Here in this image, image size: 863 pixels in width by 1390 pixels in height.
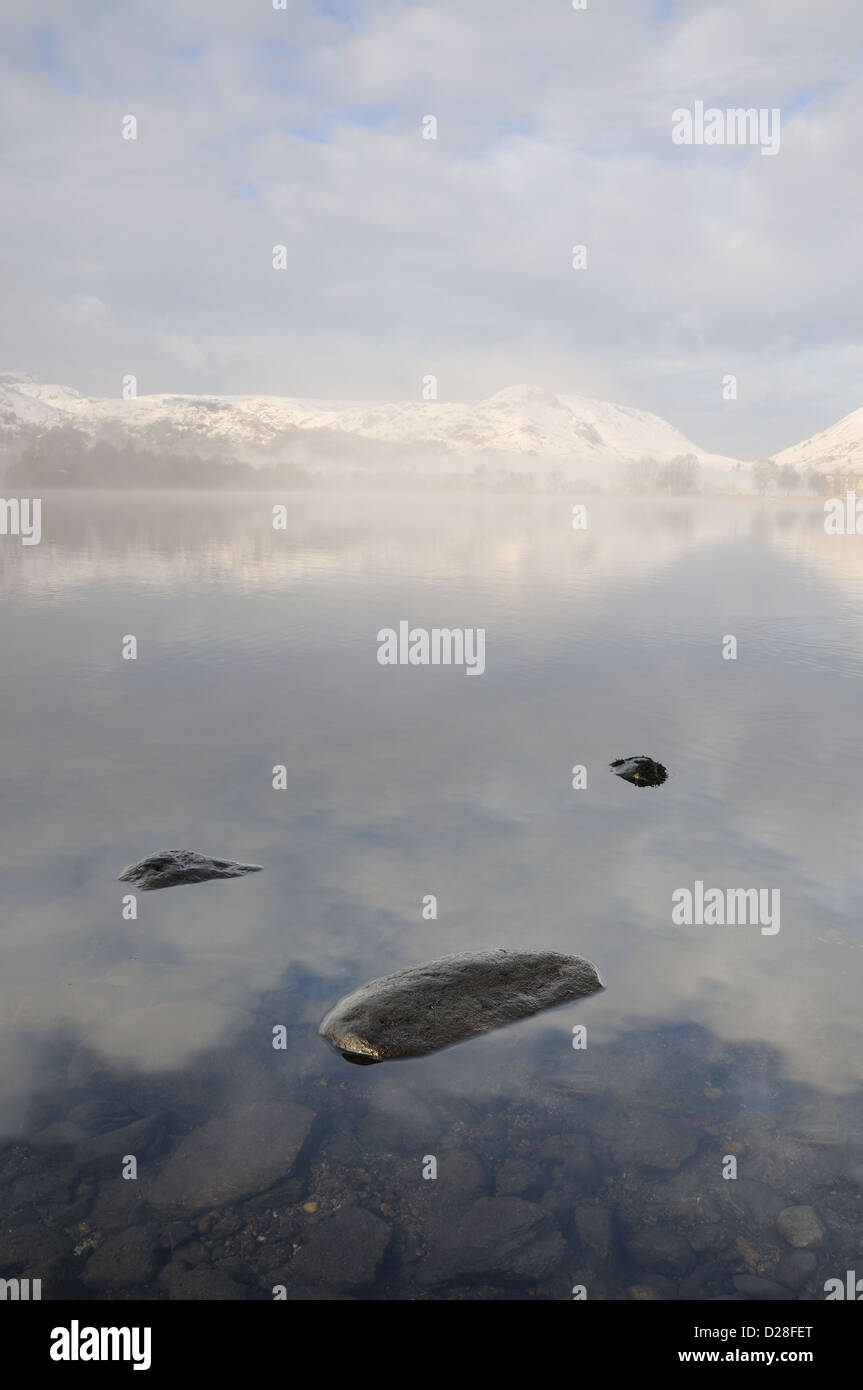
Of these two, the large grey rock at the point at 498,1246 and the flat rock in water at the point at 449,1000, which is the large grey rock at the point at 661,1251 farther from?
the flat rock in water at the point at 449,1000

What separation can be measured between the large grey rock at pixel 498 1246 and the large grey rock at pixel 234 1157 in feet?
7.17

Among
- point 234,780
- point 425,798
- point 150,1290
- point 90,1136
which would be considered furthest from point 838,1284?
point 234,780

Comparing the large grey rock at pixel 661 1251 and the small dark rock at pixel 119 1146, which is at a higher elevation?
the small dark rock at pixel 119 1146

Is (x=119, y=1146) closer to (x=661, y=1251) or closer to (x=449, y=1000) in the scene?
(x=449, y=1000)

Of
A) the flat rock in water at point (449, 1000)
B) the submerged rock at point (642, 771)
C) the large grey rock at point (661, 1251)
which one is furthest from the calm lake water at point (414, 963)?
the submerged rock at point (642, 771)

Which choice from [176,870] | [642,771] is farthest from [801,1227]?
[642,771]

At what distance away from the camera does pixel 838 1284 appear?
405 inches

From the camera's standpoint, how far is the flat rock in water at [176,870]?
1948 cm

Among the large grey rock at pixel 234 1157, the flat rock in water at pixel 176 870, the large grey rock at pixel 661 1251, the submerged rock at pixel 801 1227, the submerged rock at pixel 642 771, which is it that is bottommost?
the large grey rock at pixel 661 1251

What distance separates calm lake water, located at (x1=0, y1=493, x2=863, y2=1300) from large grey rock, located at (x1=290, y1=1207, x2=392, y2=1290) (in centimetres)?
4

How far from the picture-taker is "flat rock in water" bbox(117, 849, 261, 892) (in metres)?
19.5
